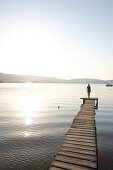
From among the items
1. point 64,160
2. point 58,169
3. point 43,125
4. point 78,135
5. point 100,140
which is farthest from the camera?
point 43,125

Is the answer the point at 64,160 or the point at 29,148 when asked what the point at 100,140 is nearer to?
the point at 29,148

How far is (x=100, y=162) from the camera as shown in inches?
578

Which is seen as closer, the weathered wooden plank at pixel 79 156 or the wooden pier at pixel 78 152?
the wooden pier at pixel 78 152

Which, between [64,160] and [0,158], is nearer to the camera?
[64,160]

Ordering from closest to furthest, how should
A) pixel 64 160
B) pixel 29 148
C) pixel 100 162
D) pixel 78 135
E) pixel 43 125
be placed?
pixel 64 160, pixel 100 162, pixel 78 135, pixel 29 148, pixel 43 125

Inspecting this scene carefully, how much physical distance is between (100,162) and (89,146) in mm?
2591

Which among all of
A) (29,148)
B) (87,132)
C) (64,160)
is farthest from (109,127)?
(64,160)

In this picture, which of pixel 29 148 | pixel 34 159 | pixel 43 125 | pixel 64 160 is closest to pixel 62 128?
pixel 43 125

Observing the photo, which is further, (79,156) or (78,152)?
(78,152)

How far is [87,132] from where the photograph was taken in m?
16.6

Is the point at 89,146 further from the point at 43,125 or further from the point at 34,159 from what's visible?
the point at 43,125

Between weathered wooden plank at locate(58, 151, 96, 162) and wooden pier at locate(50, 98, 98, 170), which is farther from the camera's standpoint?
weathered wooden plank at locate(58, 151, 96, 162)

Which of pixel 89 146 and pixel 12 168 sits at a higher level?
pixel 89 146

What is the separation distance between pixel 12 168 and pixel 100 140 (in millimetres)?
10080
